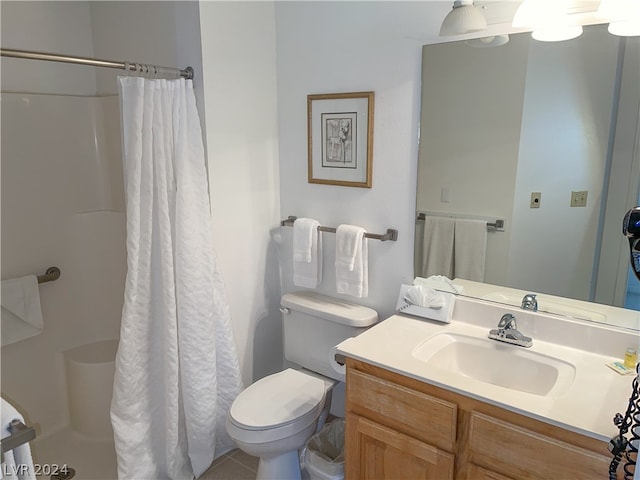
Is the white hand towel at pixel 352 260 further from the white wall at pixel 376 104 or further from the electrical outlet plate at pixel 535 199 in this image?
the electrical outlet plate at pixel 535 199

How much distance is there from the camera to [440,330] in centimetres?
184

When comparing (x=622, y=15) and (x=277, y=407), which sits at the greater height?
(x=622, y=15)

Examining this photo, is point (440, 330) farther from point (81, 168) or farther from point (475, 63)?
point (81, 168)

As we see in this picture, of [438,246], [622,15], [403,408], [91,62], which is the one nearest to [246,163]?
[91,62]

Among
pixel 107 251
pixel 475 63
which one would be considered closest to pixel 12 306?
pixel 107 251

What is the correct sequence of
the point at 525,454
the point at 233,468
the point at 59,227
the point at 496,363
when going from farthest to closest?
the point at 59,227, the point at 233,468, the point at 496,363, the point at 525,454

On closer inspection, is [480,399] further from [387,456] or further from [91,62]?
[91,62]

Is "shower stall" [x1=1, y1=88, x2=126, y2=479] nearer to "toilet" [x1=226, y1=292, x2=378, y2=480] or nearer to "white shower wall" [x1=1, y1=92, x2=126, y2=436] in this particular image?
"white shower wall" [x1=1, y1=92, x2=126, y2=436]

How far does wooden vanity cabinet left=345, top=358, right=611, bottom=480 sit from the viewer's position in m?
1.25

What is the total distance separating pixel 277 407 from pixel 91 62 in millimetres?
1516

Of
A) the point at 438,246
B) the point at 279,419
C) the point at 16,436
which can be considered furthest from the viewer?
the point at 438,246

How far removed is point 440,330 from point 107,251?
1948mm

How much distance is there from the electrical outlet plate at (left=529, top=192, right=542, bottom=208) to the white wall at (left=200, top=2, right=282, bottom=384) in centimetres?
127

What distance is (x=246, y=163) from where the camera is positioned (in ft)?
7.55
